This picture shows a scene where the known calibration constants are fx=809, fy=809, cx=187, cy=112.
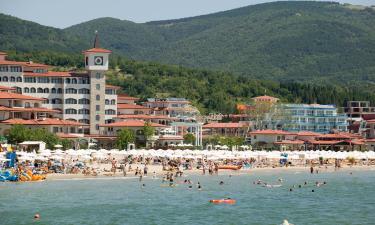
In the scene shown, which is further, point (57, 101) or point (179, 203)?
point (57, 101)

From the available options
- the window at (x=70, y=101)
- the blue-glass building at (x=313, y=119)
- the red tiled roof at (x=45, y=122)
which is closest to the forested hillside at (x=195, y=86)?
the blue-glass building at (x=313, y=119)

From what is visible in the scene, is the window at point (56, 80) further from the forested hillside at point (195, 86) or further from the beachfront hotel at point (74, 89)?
the forested hillside at point (195, 86)

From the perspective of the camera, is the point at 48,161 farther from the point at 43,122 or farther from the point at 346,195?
the point at 346,195

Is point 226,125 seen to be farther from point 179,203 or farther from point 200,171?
point 179,203

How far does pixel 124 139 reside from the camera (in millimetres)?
106562

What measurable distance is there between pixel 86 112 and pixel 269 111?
3719 centimetres

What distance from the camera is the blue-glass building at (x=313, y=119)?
14738cm

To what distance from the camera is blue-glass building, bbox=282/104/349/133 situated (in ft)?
484

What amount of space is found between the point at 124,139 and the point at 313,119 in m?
55.4

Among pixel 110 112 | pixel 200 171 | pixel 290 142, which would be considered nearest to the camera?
pixel 200 171

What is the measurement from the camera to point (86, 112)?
120 m

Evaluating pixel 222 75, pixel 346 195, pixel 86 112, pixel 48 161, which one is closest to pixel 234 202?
pixel 346 195

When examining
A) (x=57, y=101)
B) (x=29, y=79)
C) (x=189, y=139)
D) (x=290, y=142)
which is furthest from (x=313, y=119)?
(x=29, y=79)

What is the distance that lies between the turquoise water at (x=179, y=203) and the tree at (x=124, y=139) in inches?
1217
